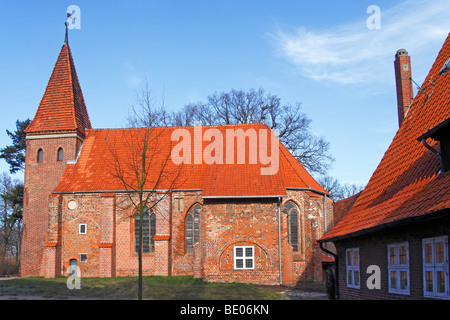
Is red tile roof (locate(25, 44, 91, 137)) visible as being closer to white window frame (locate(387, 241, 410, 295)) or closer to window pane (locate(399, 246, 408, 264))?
white window frame (locate(387, 241, 410, 295))

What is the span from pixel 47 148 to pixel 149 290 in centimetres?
1491

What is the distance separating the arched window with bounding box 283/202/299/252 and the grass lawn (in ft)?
14.9

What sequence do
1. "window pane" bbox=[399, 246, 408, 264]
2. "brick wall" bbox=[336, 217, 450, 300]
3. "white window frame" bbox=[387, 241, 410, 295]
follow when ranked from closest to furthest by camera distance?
1. "brick wall" bbox=[336, 217, 450, 300]
2. "white window frame" bbox=[387, 241, 410, 295]
3. "window pane" bbox=[399, 246, 408, 264]

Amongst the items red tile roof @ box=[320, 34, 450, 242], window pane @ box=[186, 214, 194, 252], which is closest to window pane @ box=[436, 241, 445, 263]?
red tile roof @ box=[320, 34, 450, 242]

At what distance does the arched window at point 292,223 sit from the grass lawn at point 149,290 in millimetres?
4553

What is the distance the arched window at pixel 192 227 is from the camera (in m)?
27.9

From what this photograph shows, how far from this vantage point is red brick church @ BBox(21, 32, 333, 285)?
2544cm

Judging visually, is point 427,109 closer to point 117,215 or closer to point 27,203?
point 117,215

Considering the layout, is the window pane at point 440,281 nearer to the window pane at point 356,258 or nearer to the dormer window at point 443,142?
the dormer window at point 443,142

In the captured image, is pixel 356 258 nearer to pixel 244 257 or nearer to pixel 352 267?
pixel 352 267

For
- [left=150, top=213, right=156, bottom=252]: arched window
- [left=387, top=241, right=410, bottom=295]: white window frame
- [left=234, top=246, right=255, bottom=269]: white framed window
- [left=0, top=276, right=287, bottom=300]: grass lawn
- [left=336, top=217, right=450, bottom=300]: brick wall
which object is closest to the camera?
[left=336, top=217, right=450, bottom=300]: brick wall

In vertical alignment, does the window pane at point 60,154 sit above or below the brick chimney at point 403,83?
below

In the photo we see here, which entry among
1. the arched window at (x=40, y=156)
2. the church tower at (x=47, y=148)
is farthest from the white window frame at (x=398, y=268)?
the arched window at (x=40, y=156)
